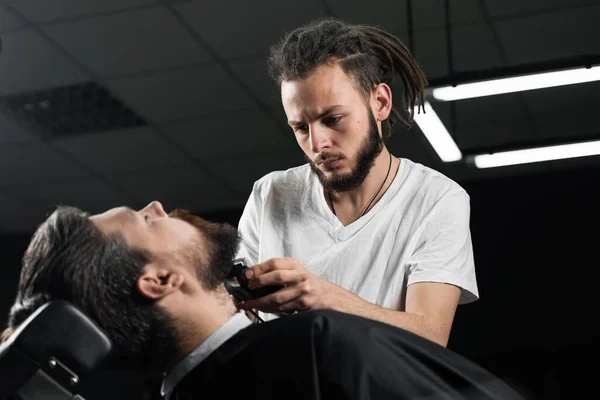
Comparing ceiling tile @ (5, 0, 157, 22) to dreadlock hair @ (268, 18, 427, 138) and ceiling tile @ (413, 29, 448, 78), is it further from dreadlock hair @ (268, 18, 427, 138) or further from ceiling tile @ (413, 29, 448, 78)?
dreadlock hair @ (268, 18, 427, 138)

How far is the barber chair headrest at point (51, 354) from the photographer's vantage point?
1.06 m

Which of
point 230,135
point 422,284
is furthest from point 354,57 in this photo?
point 230,135

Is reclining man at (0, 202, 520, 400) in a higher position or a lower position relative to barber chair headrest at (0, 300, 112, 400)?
higher

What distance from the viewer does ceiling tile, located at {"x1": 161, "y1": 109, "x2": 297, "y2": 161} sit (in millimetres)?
5035

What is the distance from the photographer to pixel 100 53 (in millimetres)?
4562

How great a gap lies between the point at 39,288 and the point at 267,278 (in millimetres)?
426

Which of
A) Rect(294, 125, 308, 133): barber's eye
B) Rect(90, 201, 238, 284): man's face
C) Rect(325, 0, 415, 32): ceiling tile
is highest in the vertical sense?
Rect(325, 0, 415, 32): ceiling tile

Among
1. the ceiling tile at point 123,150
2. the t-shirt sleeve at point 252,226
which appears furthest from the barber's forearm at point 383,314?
the ceiling tile at point 123,150

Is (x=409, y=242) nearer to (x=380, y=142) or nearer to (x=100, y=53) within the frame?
(x=380, y=142)

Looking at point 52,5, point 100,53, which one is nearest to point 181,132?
point 100,53

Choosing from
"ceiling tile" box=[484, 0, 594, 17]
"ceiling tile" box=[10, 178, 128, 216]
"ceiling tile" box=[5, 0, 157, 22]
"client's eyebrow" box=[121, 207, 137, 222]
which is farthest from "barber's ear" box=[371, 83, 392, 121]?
"ceiling tile" box=[10, 178, 128, 216]

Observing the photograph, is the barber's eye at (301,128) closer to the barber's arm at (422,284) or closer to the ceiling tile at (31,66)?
the barber's arm at (422,284)

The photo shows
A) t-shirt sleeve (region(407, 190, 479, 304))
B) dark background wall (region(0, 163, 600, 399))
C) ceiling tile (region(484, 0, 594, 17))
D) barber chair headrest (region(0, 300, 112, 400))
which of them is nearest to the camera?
barber chair headrest (region(0, 300, 112, 400))

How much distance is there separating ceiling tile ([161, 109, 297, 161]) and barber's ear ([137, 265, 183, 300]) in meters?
3.61
